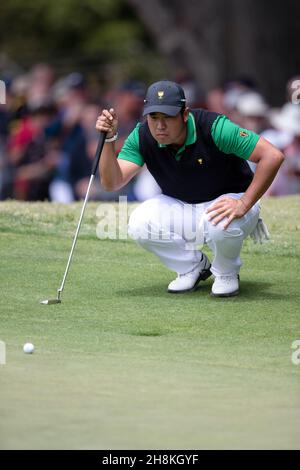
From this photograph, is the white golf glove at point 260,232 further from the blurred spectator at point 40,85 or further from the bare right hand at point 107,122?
the blurred spectator at point 40,85

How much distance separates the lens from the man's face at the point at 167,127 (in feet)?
26.7

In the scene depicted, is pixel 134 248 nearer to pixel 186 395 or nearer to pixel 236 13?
pixel 186 395

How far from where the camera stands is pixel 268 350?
708cm

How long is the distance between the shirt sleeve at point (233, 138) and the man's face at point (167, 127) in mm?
210

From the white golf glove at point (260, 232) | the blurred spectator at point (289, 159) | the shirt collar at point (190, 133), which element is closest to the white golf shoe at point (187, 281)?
the white golf glove at point (260, 232)

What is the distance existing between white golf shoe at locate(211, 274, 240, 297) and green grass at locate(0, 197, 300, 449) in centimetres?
9

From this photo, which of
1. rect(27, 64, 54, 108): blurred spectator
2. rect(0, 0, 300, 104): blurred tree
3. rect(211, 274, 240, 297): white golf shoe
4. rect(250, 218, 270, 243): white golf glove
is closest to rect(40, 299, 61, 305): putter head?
rect(211, 274, 240, 297): white golf shoe

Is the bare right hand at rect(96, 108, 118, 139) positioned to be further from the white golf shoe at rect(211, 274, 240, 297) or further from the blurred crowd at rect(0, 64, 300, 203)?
the blurred crowd at rect(0, 64, 300, 203)

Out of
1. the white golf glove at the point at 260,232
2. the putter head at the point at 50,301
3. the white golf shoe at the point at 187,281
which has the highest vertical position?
the white golf glove at the point at 260,232

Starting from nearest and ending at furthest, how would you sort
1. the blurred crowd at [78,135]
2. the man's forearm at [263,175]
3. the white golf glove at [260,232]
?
1. the man's forearm at [263,175]
2. the white golf glove at [260,232]
3. the blurred crowd at [78,135]

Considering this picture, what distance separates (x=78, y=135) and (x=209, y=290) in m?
8.22

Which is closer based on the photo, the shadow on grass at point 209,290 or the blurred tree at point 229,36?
the shadow on grass at point 209,290

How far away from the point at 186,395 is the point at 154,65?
69.1 feet
